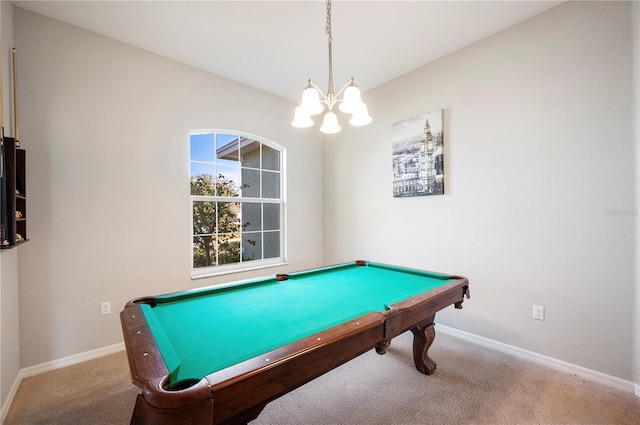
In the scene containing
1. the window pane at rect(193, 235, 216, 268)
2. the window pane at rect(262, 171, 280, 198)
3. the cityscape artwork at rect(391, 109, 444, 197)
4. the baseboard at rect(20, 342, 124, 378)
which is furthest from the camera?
the window pane at rect(262, 171, 280, 198)

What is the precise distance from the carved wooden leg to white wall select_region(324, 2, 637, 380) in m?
0.85

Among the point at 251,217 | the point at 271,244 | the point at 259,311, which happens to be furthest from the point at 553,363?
the point at 251,217

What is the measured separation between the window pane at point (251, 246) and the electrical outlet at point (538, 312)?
2.88 meters

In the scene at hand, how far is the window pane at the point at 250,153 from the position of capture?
3.44 metres

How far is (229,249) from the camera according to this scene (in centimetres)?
334

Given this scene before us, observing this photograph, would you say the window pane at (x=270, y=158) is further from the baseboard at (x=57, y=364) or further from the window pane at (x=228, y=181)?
the baseboard at (x=57, y=364)

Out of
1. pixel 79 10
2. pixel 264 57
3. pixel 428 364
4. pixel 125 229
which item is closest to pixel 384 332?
pixel 428 364

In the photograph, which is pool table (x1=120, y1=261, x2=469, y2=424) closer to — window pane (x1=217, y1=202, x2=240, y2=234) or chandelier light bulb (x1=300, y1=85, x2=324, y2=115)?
chandelier light bulb (x1=300, y1=85, x2=324, y2=115)

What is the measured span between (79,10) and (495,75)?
Result: 11.4ft

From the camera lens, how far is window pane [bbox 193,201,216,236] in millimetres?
3062

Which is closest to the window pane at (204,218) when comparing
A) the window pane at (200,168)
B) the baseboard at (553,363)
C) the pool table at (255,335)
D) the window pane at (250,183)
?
the window pane at (200,168)

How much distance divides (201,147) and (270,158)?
2.94 feet

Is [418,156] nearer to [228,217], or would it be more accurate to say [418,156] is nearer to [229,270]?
[228,217]

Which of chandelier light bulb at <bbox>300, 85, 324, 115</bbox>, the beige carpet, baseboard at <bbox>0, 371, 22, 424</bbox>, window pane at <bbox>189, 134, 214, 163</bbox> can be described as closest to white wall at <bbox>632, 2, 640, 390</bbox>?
the beige carpet
